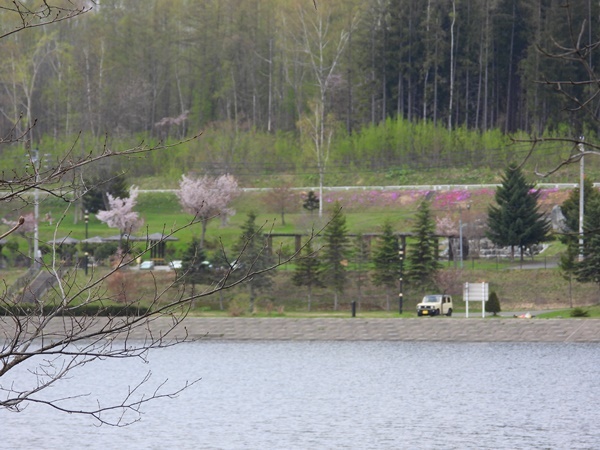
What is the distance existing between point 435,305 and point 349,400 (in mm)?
16113

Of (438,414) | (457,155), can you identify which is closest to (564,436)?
(438,414)

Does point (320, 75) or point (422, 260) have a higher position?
point (320, 75)

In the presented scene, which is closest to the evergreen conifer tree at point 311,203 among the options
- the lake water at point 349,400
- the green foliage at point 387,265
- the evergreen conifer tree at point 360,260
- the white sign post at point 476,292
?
the evergreen conifer tree at point 360,260

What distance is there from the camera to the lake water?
26.2m

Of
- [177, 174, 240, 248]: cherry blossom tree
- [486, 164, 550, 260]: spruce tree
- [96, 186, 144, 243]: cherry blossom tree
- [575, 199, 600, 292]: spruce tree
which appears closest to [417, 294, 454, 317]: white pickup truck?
[575, 199, 600, 292]: spruce tree

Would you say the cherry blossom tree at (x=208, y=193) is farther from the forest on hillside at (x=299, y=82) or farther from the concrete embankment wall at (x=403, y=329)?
the concrete embankment wall at (x=403, y=329)

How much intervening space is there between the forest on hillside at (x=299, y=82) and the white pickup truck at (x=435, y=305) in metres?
30.9

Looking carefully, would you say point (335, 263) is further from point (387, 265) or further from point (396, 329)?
point (396, 329)

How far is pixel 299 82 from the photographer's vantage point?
322ft

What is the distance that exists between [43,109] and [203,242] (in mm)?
41439

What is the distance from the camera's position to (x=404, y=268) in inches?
2192

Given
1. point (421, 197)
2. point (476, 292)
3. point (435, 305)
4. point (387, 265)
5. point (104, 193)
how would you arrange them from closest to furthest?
point (476, 292), point (435, 305), point (387, 265), point (421, 197), point (104, 193)

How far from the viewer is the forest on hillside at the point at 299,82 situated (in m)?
85.4

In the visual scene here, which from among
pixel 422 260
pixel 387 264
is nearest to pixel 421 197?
pixel 422 260
